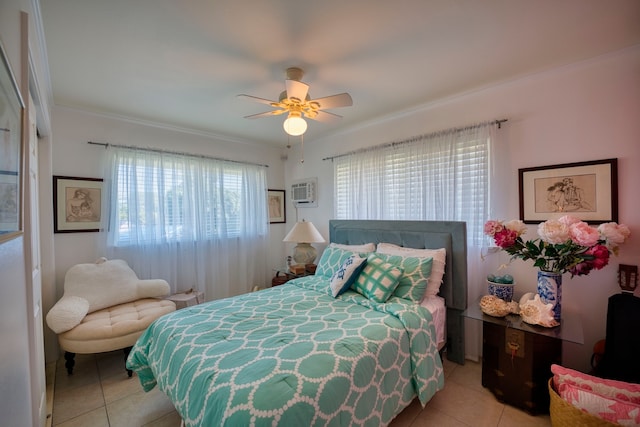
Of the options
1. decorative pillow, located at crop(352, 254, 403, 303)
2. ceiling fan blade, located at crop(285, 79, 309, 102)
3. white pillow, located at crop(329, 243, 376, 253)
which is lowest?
decorative pillow, located at crop(352, 254, 403, 303)

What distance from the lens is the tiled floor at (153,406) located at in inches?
71.1

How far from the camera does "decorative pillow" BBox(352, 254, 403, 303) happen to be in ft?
7.16

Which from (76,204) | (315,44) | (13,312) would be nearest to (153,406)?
(13,312)

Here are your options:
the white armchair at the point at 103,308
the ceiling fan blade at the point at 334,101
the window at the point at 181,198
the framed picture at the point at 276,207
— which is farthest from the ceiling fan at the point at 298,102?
the framed picture at the point at 276,207

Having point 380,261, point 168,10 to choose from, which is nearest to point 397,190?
point 380,261

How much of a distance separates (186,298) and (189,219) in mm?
1007

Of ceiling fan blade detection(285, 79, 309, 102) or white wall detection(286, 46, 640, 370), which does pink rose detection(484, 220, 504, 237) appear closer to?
white wall detection(286, 46, 640, 370)

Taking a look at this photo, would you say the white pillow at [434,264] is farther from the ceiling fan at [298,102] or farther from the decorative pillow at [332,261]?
the ceiling fan at [298,102]

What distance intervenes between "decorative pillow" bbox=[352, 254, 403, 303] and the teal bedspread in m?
0.08

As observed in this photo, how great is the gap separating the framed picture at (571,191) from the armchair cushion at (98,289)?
3.67 metres

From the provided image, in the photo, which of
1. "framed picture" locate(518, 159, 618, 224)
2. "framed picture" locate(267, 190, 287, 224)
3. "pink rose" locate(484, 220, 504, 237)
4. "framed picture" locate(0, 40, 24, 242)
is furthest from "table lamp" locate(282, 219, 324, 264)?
"framed picture" locate(0, 40, 24, 242)

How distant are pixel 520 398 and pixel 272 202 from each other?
372 cm

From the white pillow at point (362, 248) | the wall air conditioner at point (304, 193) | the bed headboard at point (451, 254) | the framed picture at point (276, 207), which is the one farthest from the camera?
the framed picture at point (276, 207)

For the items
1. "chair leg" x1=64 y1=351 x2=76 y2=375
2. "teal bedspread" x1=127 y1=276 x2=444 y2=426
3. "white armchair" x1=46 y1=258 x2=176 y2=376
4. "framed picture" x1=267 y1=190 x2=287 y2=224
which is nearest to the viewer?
"teal bedspread" x1=127 y1=276 x2=444 y2=426
